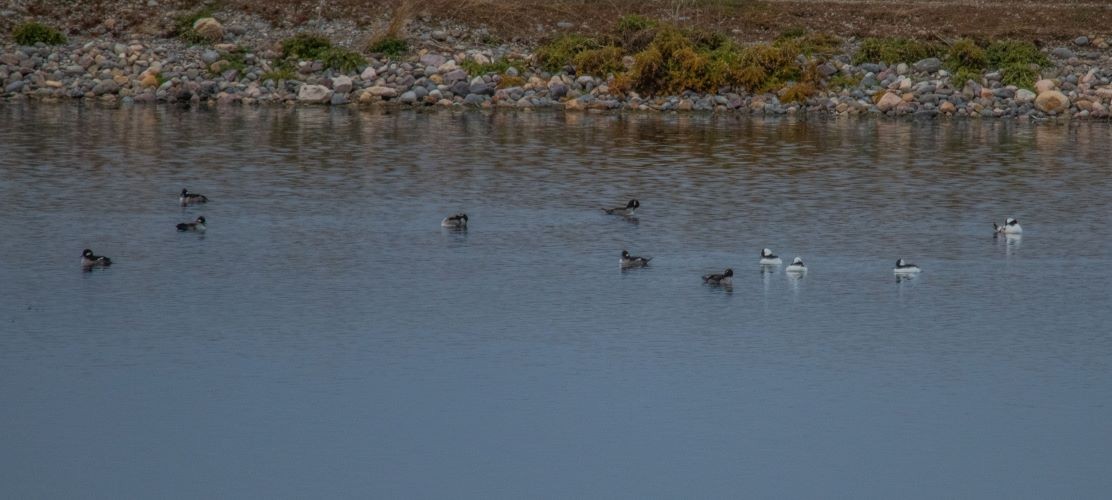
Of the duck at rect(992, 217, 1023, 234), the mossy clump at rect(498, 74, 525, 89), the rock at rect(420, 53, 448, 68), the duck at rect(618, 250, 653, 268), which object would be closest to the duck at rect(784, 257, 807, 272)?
the duck at rect(618, 250, 653, 268)

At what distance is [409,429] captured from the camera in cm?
1648

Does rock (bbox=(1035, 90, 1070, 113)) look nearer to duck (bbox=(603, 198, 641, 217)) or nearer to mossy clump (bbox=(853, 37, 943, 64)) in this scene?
mossy clump (bbox=(853, 37, 943, 64))

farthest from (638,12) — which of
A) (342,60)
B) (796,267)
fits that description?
(796,267)

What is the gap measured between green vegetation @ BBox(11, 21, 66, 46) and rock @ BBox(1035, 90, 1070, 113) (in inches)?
1084

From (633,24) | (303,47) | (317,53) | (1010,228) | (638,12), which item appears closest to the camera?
(1010,228)

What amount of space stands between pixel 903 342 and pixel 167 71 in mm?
31452

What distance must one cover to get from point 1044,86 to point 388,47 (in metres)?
18.3

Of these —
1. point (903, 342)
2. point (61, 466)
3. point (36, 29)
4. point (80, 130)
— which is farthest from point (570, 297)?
point (36, 29)

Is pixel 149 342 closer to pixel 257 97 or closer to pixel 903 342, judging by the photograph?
pixel 903 342

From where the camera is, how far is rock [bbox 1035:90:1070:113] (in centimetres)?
4438

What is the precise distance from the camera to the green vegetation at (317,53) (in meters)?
47.3

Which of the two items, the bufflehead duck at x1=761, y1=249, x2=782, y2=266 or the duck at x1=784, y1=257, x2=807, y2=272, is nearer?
the duck at x1=784, y1=257, x2=807, y2=272

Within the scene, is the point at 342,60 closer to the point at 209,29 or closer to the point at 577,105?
the point at 209,29

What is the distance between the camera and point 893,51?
154 ft
